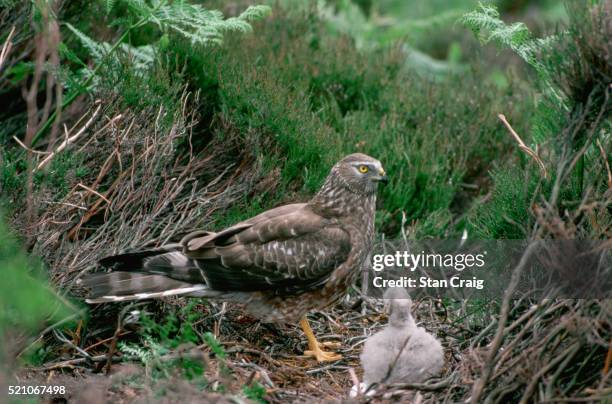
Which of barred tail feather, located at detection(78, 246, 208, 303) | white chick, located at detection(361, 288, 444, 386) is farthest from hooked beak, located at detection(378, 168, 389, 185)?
barred tail feather, located at detection(78, 246, 208, 303)

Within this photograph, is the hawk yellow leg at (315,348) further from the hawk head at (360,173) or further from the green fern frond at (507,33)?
the green fern frond at (507,33)

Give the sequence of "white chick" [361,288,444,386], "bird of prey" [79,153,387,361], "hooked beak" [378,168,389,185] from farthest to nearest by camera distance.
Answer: "hooked beak" [378,168,389,185]
"bird of prey" [79,153,387,361]
"white chick" [361,288,444,386]

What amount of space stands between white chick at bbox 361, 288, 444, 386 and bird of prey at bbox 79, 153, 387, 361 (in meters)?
0.53

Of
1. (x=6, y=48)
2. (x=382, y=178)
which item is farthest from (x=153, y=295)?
(x=6, y=48)

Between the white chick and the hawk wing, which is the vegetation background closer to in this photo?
the white chick

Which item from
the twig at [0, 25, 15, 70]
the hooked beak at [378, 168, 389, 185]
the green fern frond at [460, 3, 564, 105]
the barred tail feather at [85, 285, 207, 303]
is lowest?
the barred tail feather at [85, 285, 207, 303]

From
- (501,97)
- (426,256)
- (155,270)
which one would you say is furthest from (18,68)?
(501,97)

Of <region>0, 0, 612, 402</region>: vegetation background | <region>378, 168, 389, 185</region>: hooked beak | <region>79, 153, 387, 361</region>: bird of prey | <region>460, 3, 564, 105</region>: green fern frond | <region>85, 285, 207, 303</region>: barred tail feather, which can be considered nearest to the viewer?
<region>0, 0, 612, 402</region>: vegetation background

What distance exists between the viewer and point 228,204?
567cm

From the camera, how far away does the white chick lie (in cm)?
429

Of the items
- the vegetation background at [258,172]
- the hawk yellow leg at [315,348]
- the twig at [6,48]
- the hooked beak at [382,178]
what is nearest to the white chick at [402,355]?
the vegetation background at [258,172]

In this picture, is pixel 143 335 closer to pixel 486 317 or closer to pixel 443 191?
pixel 486 317

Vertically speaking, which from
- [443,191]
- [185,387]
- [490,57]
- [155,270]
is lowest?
[490,57]

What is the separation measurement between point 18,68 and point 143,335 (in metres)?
2.40
